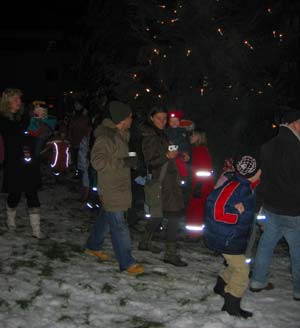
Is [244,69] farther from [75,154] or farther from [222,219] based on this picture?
[222,219]

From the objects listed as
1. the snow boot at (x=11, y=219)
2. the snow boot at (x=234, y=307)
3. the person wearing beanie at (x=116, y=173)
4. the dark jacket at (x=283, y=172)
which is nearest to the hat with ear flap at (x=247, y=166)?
the dark jacket at (x=283, y=172)

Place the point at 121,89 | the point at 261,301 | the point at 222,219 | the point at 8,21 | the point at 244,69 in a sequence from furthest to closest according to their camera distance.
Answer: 1. the point at 8,21
2. the point at 121,89
3. the point at 244,69
4. the point at 261,301
5. the point at 222,219

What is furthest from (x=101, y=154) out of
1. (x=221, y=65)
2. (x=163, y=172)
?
(x=221, y=65)

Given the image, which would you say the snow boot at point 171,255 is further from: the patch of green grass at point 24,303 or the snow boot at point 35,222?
the patch of green grass at point 24,303

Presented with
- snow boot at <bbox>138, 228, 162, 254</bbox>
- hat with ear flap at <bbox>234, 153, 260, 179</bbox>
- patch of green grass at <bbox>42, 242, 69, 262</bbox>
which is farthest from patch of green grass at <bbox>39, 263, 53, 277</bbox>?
hat with ear flap at <bbox>234, 153, 260, 179</bbox>

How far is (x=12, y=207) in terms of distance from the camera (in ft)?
24.8

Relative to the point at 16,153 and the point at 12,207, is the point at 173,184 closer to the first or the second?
the point at 16,153

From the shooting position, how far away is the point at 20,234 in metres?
7.70

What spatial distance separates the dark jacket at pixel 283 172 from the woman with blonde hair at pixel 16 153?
137 inches

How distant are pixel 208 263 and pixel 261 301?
161cm

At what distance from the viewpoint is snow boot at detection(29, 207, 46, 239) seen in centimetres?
731

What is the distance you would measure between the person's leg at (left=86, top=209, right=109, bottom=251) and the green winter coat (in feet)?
1.20

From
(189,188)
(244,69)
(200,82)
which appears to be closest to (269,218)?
(189,188)

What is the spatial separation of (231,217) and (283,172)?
3.63ft
